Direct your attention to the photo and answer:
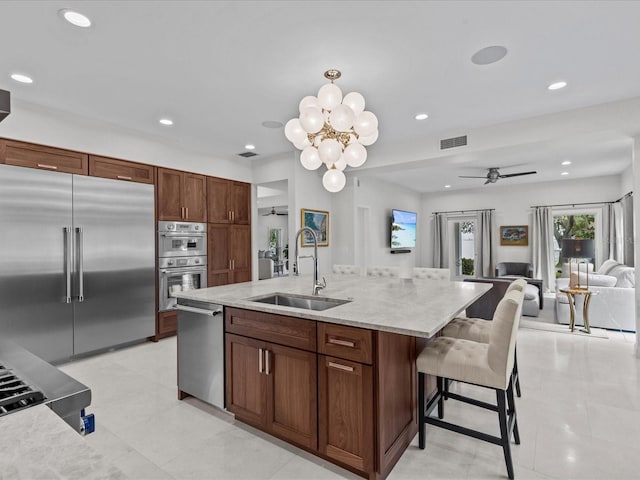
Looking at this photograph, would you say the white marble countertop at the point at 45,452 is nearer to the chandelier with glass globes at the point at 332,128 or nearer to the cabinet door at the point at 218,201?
the chandelier with glass globes at the point at 332,128

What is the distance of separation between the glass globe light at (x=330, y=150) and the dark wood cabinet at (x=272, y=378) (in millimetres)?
1328

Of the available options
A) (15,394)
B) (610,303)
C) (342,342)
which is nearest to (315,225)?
(342,342)

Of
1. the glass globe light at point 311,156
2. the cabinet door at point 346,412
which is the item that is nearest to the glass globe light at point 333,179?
the glass globe light at point 311,156

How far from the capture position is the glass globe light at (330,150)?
2.67 m

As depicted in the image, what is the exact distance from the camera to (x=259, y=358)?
217 centimetres

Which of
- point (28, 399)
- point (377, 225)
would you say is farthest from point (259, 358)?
point (377, 225)

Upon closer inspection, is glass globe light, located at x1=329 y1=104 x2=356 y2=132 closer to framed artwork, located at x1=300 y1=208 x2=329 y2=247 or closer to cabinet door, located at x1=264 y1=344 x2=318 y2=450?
cabinet door, located at x1=264 y1=344 x2=318 y2=450

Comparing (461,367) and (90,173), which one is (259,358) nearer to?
(461,367)

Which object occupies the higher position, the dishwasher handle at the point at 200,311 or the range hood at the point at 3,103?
the range hood at the point at 3,103

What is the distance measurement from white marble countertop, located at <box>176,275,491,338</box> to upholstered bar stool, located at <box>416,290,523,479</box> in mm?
245

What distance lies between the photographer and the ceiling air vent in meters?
4.34

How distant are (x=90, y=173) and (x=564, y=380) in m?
5.28

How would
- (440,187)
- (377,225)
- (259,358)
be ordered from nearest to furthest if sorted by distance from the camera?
(259,358) < (377,225) < (440,187)

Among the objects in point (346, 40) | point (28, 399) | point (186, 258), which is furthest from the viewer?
point (186, 258)
